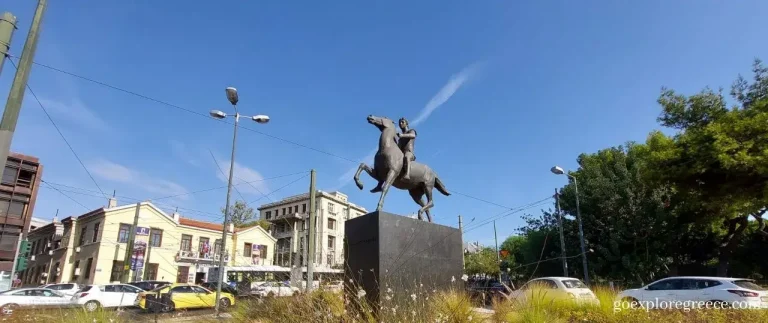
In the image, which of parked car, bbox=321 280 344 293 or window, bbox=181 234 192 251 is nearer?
parked car, bbox=321 280 344 293

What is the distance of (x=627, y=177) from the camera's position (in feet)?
80.1

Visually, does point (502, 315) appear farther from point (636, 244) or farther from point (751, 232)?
point (751, 232)

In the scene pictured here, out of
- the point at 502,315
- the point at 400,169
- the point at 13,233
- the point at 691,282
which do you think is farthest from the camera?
the point at 13,233

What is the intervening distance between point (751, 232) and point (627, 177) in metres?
13.2

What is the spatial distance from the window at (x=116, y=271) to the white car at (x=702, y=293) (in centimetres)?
3545

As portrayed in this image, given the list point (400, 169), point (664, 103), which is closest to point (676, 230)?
point (664, 103)

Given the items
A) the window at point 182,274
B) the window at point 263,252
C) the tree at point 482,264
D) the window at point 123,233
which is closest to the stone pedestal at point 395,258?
the window at point 123,233

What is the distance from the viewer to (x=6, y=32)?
4988 mm

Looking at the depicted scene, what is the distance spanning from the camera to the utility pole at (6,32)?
16.1ft

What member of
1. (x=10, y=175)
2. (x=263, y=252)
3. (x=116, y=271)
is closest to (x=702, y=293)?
(x=116, y=271)

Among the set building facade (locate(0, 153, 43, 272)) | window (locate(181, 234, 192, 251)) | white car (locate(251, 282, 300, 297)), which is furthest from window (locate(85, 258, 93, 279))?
white car (locate(251, 282, 300, 297))

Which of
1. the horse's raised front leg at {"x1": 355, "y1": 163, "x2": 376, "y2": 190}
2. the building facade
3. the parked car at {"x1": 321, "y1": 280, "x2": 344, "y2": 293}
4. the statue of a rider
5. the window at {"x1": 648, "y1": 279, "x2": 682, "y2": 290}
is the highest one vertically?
the building facade

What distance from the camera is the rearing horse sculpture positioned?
787 centimetres

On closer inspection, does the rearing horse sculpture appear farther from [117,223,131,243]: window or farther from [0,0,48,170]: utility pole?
[117,223,131,243]: window
